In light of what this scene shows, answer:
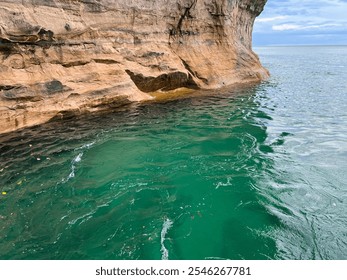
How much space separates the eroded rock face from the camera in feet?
34.6

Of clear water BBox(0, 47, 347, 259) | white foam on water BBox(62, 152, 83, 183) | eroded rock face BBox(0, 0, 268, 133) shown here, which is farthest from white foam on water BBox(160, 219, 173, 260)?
eroded rock face BBox(0, 0, 268, 133)

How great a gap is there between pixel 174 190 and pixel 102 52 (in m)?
8.75

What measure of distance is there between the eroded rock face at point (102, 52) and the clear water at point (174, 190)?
1224 millimetres

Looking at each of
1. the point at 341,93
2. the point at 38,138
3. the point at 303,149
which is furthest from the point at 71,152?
the point at 341,93

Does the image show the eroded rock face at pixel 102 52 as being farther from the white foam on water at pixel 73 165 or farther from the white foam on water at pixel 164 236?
the white foam on water at pixel 164 236

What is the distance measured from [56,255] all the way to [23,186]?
2821mm

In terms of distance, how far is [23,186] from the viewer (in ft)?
22.7

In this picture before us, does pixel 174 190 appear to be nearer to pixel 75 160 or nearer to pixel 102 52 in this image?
pixel 75 160

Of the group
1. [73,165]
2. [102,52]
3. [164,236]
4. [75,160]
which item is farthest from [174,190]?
[102,52]

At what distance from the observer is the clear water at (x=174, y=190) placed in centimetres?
502

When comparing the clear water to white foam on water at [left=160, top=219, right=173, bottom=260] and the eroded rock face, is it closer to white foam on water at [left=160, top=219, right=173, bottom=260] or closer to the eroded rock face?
white foam on water at [left=160, top=219, right=173, bottom=260]

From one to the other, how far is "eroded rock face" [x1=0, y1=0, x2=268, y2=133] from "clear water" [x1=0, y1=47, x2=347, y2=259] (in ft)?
4.02

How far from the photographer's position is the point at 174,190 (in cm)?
687

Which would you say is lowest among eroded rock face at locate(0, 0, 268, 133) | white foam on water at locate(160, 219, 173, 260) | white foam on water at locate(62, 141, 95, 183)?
white foam on water at locate(62, 141, 95, 183)
